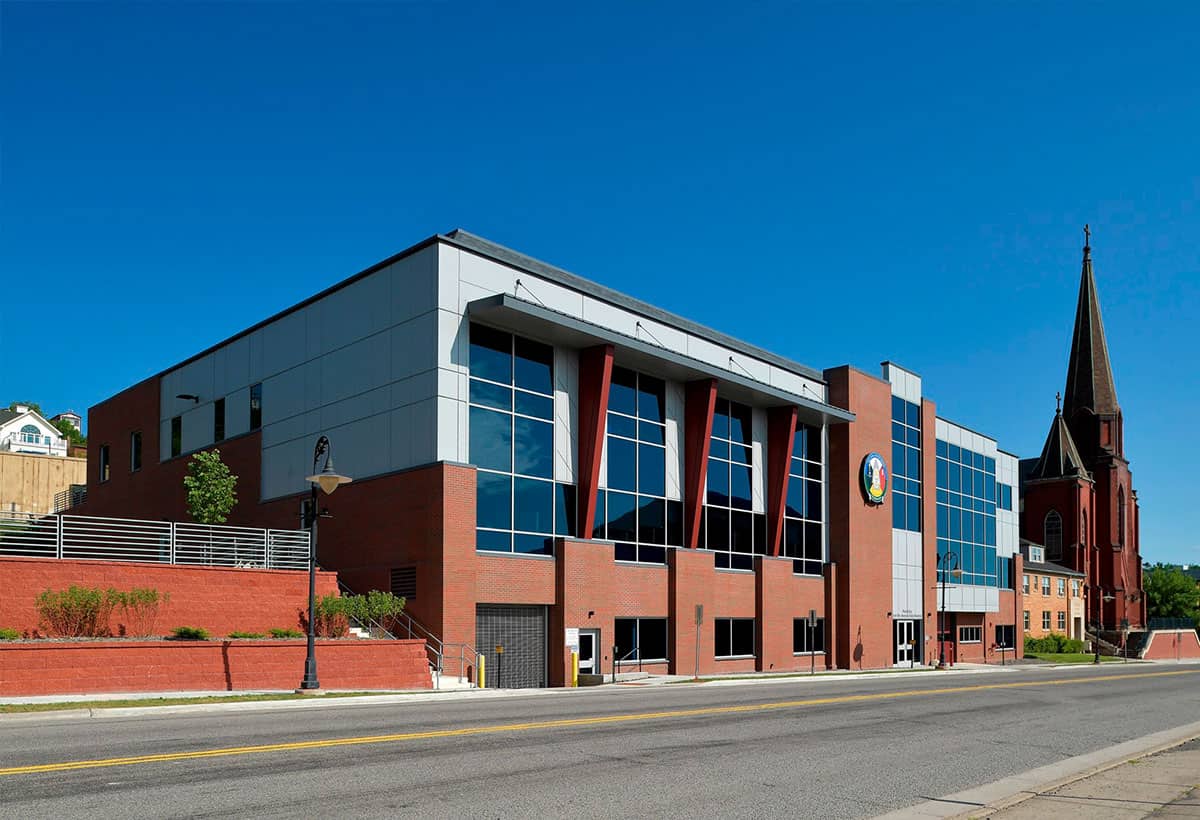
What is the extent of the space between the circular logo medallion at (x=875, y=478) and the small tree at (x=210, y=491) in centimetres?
2927

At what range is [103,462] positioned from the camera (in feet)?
185

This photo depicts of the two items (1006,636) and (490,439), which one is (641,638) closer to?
(490,439)

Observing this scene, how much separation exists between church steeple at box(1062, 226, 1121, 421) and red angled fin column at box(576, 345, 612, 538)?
289 feet

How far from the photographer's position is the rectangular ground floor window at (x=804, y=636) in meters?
49.2

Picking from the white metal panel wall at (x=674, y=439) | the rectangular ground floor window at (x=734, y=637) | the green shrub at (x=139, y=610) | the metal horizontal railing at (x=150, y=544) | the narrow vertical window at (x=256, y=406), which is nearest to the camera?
the green shrub at (x=139, y=610)

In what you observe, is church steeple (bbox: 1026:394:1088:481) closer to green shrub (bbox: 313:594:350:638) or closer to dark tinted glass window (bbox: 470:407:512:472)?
dark tinted glass window (bbox: 470:407:512:472)

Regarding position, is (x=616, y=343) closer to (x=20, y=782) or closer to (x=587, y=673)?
(x=587, y=673)

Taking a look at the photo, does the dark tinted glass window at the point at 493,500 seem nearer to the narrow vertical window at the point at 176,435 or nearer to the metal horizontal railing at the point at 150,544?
the metal horizontal railing at the point at 150,544

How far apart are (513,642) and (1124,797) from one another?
2489 centimetres

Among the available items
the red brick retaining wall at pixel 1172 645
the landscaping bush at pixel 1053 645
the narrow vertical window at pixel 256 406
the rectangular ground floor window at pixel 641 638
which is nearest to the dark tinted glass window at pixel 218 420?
the narrow vertical window at pixel 256 406

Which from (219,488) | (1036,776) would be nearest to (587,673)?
(219,488)

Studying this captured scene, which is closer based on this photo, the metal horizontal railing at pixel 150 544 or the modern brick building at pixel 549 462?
the metal horizontal railing at pixel 150 544

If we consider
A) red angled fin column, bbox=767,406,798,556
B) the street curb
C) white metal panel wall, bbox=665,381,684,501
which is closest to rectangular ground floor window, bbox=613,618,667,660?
white metal panel wall, bbox=665,381,684,501

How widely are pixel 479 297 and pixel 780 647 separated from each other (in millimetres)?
21848
